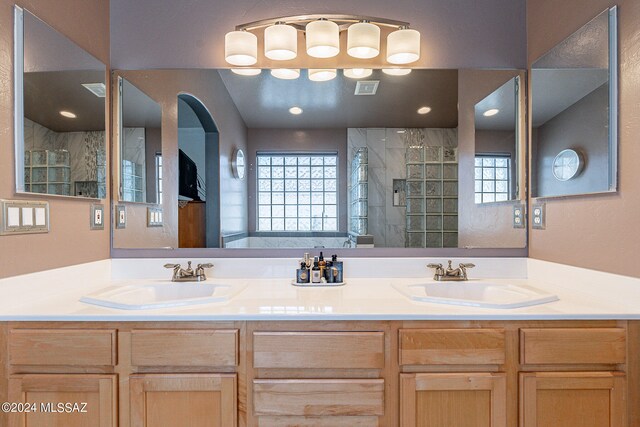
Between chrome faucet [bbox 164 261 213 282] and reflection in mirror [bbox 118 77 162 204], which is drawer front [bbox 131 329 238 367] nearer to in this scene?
chrome faucet [bbox 164 261 213 282]

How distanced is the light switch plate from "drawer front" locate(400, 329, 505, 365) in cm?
145

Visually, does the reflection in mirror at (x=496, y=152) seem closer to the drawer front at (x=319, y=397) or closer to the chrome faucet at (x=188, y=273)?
the drawer front at (x=319, y=397)

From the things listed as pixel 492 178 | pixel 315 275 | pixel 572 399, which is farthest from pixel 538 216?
pixel 315 275

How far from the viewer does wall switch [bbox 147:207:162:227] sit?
1.92 m

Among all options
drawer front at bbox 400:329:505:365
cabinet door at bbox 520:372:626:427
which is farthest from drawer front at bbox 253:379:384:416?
cabinet door at bbox 520:372:626:427

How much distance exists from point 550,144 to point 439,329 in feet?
3.37

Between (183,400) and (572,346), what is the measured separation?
1.31 meters

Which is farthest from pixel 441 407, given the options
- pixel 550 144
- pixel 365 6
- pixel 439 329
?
pixel 365 6

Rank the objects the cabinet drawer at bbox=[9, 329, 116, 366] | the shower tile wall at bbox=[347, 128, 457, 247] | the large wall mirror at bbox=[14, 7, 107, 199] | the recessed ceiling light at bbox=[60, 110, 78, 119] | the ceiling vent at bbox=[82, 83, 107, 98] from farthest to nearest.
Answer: the shower tile wall at bbox=[347, 128, 457, 247]
the ceiling vent at bbox=[82, 83, 107, 98]
the recessed ceiling light at bbox=[60, 110, 78, 119]
the large wall mirror at bbox=[14, 7, 107, 199]
the cabinet drawer at bbox=[9, 329, 116, 366]

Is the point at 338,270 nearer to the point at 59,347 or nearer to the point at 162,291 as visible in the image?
the point at 162,291

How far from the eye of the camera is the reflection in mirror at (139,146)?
6.25ft

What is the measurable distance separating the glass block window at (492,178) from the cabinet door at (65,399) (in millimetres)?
1751

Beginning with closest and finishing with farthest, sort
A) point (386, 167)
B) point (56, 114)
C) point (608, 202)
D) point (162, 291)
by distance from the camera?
point (608, 202) → point (56, 114) → point (162, 291) → point (386, 167)

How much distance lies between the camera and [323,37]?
1769 millimetres
